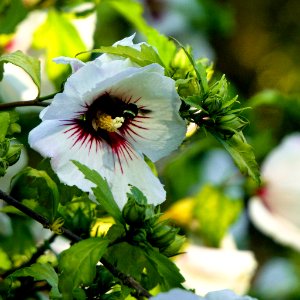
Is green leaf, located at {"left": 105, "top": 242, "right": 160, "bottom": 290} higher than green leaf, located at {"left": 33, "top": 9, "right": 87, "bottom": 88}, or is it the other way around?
green leaf, located at {"left": 105, "top": 242, "right": 160, "bottom": 290}

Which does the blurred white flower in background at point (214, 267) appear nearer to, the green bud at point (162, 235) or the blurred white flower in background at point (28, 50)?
the blurred white flower in background at point (28, 50)

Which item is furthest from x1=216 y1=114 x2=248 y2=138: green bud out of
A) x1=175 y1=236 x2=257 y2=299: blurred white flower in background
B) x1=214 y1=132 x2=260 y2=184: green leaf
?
x1=175 y1=236 x2=257 y2=299: blurred white flower in background

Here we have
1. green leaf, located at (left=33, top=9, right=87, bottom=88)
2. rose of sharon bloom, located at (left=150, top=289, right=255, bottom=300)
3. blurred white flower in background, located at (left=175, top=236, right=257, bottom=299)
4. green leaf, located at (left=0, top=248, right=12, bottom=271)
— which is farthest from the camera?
blurred white flower in background, located at (left=175, top=236, right=257, bottom=299)

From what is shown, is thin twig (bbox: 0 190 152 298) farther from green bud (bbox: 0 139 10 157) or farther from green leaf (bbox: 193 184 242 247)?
green leaf (bbox: 193 184 242 247)

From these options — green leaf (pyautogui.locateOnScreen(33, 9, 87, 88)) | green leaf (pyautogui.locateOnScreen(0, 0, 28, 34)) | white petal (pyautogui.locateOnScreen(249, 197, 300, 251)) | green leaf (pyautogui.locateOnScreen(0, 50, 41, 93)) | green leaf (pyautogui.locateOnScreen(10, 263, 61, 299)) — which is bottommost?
white petal (pyautogui.locateOnScreen(249, 197, 300, 251))

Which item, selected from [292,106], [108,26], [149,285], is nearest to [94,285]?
[149,285]

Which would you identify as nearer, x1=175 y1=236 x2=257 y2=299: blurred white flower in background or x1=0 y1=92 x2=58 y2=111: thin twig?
x1=0 y1=92 x2=58 y2=111: thin twig
